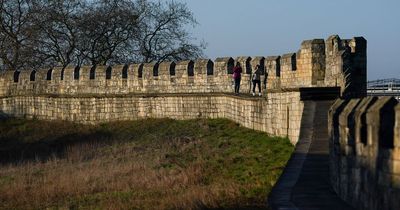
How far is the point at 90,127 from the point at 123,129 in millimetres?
2414

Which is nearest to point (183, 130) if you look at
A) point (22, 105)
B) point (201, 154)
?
point (201, 154)

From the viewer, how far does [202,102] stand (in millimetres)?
27812

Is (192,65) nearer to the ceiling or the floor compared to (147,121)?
nearer to the ceiling

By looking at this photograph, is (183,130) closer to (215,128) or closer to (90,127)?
(215,128)

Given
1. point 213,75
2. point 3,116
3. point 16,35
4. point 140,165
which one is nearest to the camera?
point 140,165

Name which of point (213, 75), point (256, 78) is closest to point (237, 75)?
point (256, 78)

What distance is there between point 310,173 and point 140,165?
27.8ft

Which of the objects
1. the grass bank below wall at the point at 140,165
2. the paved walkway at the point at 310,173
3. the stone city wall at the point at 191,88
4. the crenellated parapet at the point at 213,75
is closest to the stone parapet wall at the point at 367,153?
the paved walkway at the point at 310,173

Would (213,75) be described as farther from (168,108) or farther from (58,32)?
(58,32)

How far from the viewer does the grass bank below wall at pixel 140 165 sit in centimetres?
1370

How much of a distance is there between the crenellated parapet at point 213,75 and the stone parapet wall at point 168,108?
0.37 m

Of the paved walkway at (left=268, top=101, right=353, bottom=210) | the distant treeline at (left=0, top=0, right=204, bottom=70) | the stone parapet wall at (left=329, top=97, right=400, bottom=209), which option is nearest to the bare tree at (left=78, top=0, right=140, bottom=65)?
the distant treeline at (left=0, top=0, right=204, bottom=70)

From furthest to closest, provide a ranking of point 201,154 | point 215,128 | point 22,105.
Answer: point 22,105
point 215,128
point 201,154

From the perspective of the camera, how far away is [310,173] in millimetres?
12039
